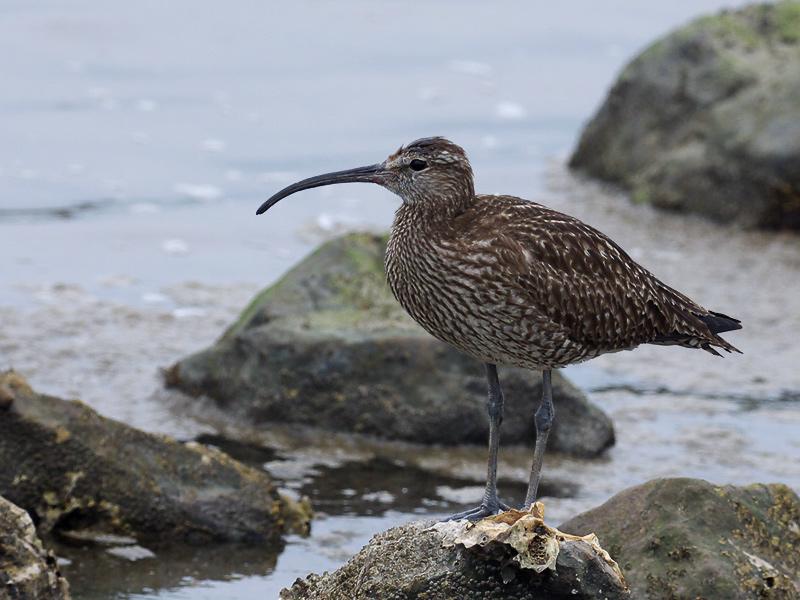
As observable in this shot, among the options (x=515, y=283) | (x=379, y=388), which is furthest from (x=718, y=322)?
(x=379, y=388)

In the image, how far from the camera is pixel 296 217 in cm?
1557

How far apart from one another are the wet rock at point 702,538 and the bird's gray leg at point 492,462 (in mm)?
474

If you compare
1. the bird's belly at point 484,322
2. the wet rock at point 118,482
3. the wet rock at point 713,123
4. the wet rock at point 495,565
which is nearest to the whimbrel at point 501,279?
the bird's belly at point 484,322

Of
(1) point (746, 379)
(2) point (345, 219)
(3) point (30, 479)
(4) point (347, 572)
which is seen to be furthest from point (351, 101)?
(4) point (347, 572)

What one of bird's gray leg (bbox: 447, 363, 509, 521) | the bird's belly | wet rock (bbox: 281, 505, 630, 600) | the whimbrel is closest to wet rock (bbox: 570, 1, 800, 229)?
the whimbrel

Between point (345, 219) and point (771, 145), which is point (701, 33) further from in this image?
point (345, 219)

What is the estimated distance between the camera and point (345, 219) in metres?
15.4

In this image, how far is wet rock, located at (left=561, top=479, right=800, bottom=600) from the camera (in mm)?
7145

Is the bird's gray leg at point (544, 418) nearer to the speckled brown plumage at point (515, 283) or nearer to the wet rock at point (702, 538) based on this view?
the speckled brown plumage at point (515, 283)

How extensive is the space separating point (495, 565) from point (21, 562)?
2180 millimetres

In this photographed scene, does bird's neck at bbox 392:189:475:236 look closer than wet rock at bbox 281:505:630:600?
No

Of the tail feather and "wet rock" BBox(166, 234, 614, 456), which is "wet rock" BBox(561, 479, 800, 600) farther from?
"wet rock" BBox(166, 234, 614, 456)

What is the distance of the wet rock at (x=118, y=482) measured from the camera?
8648 millimetres

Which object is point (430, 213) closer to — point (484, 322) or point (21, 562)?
point (484, 322)
